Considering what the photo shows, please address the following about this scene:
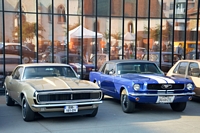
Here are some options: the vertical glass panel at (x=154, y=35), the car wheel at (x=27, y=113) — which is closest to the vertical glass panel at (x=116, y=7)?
the vertical glass panel at (x=154, y=35)

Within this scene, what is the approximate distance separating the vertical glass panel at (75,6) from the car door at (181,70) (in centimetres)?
654

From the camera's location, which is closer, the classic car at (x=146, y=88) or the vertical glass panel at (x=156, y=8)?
the classic car at (x=146, y=88)

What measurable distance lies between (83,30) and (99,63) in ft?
6.56

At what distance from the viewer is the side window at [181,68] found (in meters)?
10.4

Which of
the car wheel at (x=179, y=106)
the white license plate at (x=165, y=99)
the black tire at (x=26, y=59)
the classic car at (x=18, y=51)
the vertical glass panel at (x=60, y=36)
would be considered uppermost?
the vertical glass panel at (x=60, y=36)

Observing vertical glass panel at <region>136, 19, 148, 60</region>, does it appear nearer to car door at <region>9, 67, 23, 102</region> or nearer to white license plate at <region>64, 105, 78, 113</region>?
car door at <region>9, 67, 23, 102</region>

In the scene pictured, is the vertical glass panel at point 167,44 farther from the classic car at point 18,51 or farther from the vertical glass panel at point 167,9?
the classic car at point 18,51

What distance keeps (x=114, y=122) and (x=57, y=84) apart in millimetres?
1741

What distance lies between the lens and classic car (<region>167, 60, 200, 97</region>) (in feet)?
31.9

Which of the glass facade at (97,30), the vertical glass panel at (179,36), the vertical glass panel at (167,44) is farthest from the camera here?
the vertical glass panel at (179,36)

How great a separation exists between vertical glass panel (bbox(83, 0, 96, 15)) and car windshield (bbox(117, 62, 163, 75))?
657 cm

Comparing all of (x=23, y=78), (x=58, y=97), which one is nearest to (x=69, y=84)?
(x=58, y=97)

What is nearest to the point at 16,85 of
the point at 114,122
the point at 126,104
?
the point at 114,122

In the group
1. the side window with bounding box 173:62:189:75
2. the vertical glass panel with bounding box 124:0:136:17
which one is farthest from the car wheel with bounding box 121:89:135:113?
the vertical glass panel with bounding box 124:0:136:17
